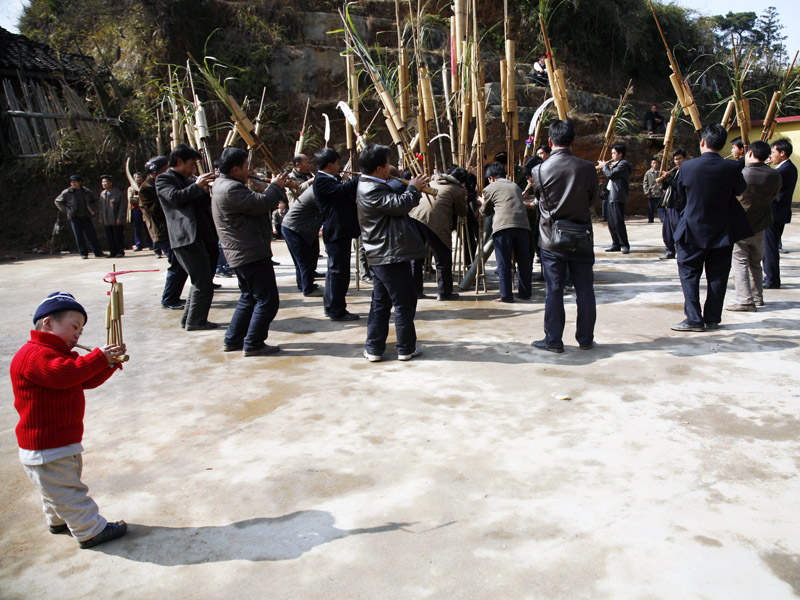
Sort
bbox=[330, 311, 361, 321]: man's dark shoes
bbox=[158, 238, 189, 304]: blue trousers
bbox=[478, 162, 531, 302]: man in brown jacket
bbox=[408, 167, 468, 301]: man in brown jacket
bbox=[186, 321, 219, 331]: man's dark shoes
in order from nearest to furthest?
bbox=[186, 321, 219, 331]: man's dark shoes → bbox=[330, 311, 361, 321]: man's dark shoes → bbox=[478, 162, 531, 302]: man in brown jacket → bbox=[408, 167, 468, 301]: man in brown jacket → bbox=[158, 238, 189, 304]: blue trousers

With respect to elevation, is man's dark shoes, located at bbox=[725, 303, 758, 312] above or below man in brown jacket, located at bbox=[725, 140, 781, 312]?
below

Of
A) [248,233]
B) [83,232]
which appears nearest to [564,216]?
[248,233]

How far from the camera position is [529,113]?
54.4 ft

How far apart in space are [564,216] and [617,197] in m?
5.63

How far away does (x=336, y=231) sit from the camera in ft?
18.9

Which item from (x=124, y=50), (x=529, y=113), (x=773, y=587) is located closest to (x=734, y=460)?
(x=773, y=587)

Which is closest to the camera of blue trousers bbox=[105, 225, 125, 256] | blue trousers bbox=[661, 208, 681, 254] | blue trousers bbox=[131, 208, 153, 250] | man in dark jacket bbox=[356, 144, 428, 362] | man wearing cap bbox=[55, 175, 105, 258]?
man in dark jacket bbox=[356, 144, 428, 362]

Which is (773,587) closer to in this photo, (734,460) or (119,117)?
(734,460)

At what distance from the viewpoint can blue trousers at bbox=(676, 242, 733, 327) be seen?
4984 mm

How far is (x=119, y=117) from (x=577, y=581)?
15.3 m

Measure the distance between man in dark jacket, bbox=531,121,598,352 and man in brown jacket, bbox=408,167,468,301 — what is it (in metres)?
1.79

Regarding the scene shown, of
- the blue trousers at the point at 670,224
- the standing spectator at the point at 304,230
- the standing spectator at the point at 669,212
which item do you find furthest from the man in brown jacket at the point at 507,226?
the blue trousers at the point at 670,224

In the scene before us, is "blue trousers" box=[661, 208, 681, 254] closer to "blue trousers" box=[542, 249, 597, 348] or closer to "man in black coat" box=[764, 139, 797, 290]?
"man in black coat" box=[764, 139, 797, 290]

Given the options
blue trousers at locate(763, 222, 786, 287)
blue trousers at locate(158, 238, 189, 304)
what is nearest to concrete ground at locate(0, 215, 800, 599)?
blue trousers at locate(158, 238, 189, 304)
